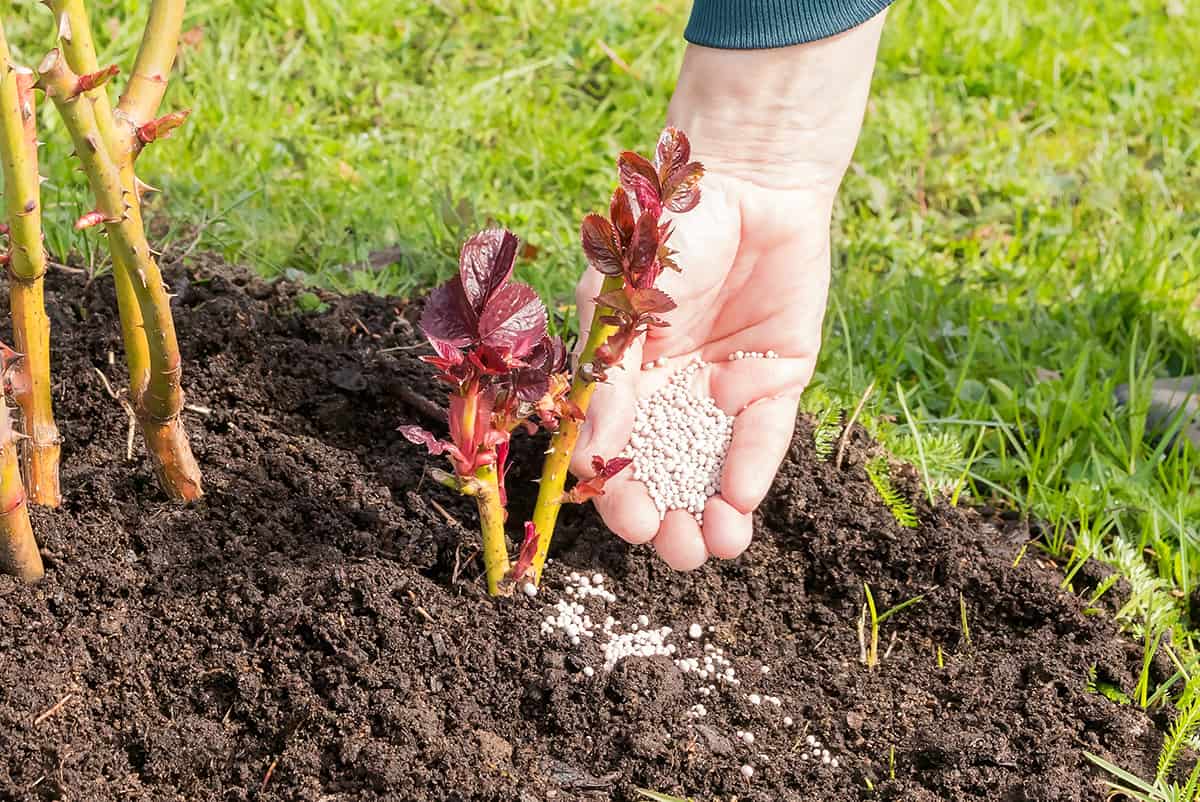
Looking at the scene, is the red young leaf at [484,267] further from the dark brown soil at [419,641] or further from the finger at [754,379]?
the finger at [754,379]

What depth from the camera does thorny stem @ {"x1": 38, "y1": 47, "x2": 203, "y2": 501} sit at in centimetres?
155

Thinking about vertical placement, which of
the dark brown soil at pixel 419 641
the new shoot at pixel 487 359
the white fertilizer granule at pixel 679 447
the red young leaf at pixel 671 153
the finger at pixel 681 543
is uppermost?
the red young leaf at pixel 671 153

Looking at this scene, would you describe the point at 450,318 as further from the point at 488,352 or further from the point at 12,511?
the point at 12,511

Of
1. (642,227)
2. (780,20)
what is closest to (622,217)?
(642,227)

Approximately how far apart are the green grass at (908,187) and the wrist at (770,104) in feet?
1.63

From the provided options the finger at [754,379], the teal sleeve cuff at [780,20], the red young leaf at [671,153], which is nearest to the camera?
the red young leaf at [671,153]

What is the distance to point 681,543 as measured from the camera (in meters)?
2.12

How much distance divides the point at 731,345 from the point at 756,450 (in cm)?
36

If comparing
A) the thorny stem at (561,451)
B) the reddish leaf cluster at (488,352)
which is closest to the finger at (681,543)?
the thorny stem at (561,451)

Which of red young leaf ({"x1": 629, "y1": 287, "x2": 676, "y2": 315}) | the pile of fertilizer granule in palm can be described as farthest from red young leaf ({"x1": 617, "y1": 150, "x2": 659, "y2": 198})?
the pile of fertilizer granule in palm

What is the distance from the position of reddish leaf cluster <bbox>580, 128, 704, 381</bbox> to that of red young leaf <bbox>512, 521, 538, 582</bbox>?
430 millimetres

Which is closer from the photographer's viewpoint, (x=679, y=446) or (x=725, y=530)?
(x=725, y=530)

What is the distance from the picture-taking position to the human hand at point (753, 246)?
7.40 ft

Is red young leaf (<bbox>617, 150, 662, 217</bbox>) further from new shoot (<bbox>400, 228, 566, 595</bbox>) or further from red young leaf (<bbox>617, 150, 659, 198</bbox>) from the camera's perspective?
new shoot (<bbox>400, 228, 566, 595</bbox>)
